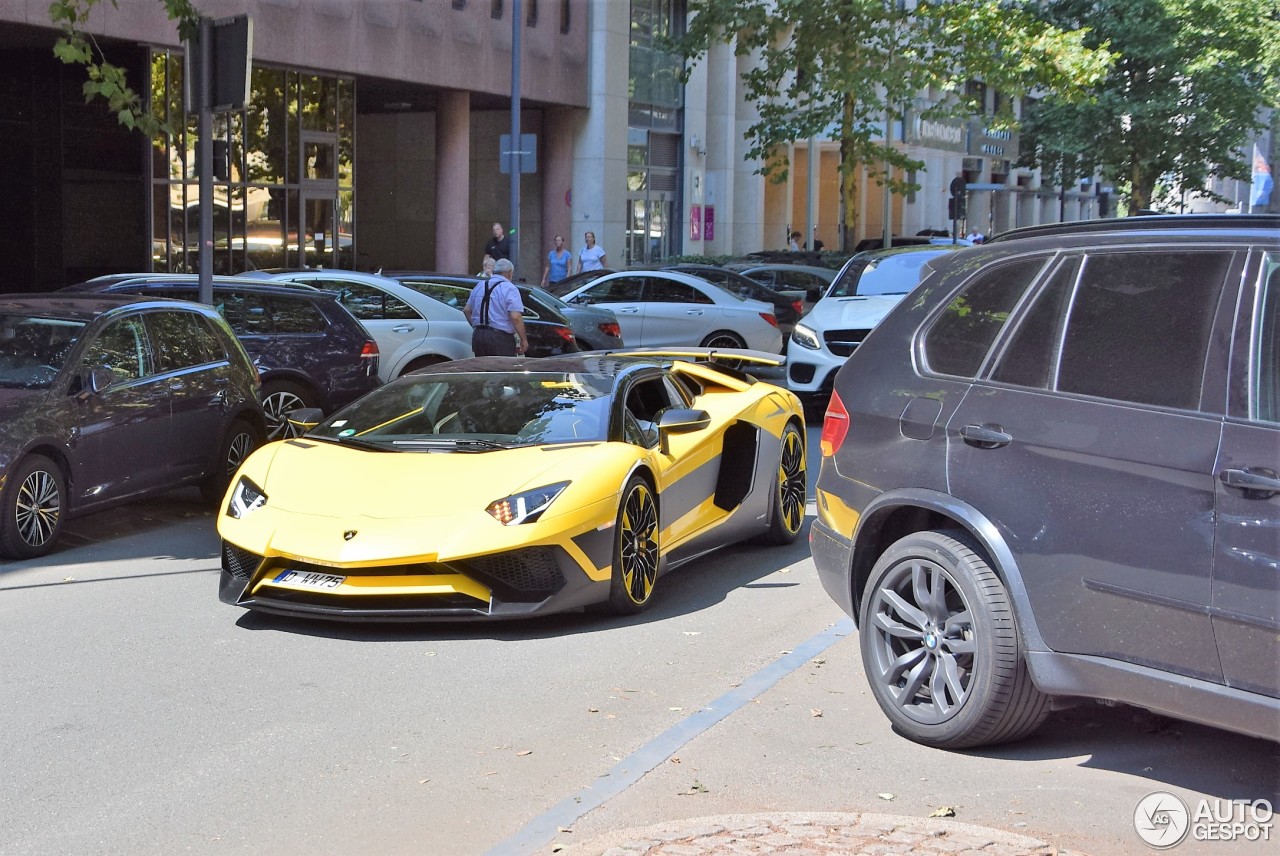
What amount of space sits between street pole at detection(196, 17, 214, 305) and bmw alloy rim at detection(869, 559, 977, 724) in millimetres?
7087

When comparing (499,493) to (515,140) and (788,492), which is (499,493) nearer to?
(788,492)

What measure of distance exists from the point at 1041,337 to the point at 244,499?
4020 millimetres

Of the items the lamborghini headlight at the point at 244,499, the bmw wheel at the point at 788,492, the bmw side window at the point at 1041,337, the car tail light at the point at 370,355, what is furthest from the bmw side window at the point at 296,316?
the bmw side window at the point at 1041,337

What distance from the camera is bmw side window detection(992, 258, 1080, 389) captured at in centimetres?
526

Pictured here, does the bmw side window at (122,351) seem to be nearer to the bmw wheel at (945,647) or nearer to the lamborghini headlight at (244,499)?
the lamborghini headlight at (244,499)

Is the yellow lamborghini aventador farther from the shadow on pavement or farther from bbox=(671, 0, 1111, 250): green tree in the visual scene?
bbox=(671, 0, 1111, 250): green tree

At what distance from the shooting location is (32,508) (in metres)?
9.17

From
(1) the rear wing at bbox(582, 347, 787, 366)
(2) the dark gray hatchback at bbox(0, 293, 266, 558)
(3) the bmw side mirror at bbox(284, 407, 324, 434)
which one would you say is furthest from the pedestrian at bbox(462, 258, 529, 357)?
(3) the bmw side mirror at bbox(284, 407, 324, 434)

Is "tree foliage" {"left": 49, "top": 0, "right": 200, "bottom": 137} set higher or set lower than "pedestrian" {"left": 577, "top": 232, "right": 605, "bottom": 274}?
higher

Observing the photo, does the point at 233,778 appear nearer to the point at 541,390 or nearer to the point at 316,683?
the point at 316,683

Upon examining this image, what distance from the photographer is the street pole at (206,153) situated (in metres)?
10.9

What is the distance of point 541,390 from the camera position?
8289mm

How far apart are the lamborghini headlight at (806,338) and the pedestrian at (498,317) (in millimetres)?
3228

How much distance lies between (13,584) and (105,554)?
1.02m
